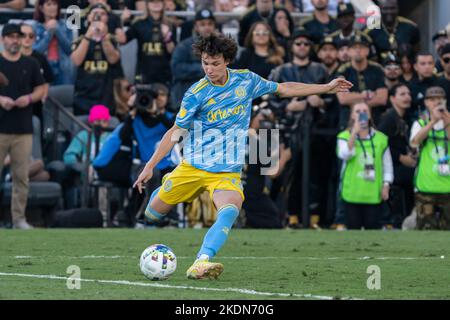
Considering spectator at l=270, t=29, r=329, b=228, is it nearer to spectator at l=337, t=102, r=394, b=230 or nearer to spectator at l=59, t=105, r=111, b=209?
spectator at l=337, t=102, r=394, b=230

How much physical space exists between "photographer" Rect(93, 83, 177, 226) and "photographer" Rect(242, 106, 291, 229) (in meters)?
1.14

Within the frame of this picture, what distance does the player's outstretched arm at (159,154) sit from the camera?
36.0 feet

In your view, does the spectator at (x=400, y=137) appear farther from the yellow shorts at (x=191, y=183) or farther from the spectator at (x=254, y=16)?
the yellow shorts at (x=191, y=183)

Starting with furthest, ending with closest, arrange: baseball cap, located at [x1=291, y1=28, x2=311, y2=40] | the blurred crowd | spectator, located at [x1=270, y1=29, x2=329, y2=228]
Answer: baseball cap, located at [x1=291, y1=28, x2=311, y2=40] < spectator, located at [x1=270, y1=29, x2=329, y2=228] < the blurred crowd

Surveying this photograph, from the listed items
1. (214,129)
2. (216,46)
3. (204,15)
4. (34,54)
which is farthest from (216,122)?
(34,54)

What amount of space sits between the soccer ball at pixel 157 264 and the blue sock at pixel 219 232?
0.32 meters

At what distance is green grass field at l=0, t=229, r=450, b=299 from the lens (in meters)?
9.62

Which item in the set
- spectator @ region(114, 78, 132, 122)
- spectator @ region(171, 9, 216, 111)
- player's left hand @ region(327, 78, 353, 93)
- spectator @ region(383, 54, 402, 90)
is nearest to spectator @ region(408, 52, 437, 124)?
spectator @ region(383, 54, 402, 90)

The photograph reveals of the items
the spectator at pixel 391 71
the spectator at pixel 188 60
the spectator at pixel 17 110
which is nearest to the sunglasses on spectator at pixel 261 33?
the spectator at pixel 188 60

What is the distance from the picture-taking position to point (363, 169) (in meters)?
18.5

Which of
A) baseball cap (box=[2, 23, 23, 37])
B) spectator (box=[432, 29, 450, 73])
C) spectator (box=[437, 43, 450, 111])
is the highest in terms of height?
baseball cap (box=[2, 23, 23, 37])

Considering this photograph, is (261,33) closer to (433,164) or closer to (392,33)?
(392,33)

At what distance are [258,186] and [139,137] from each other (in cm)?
189
